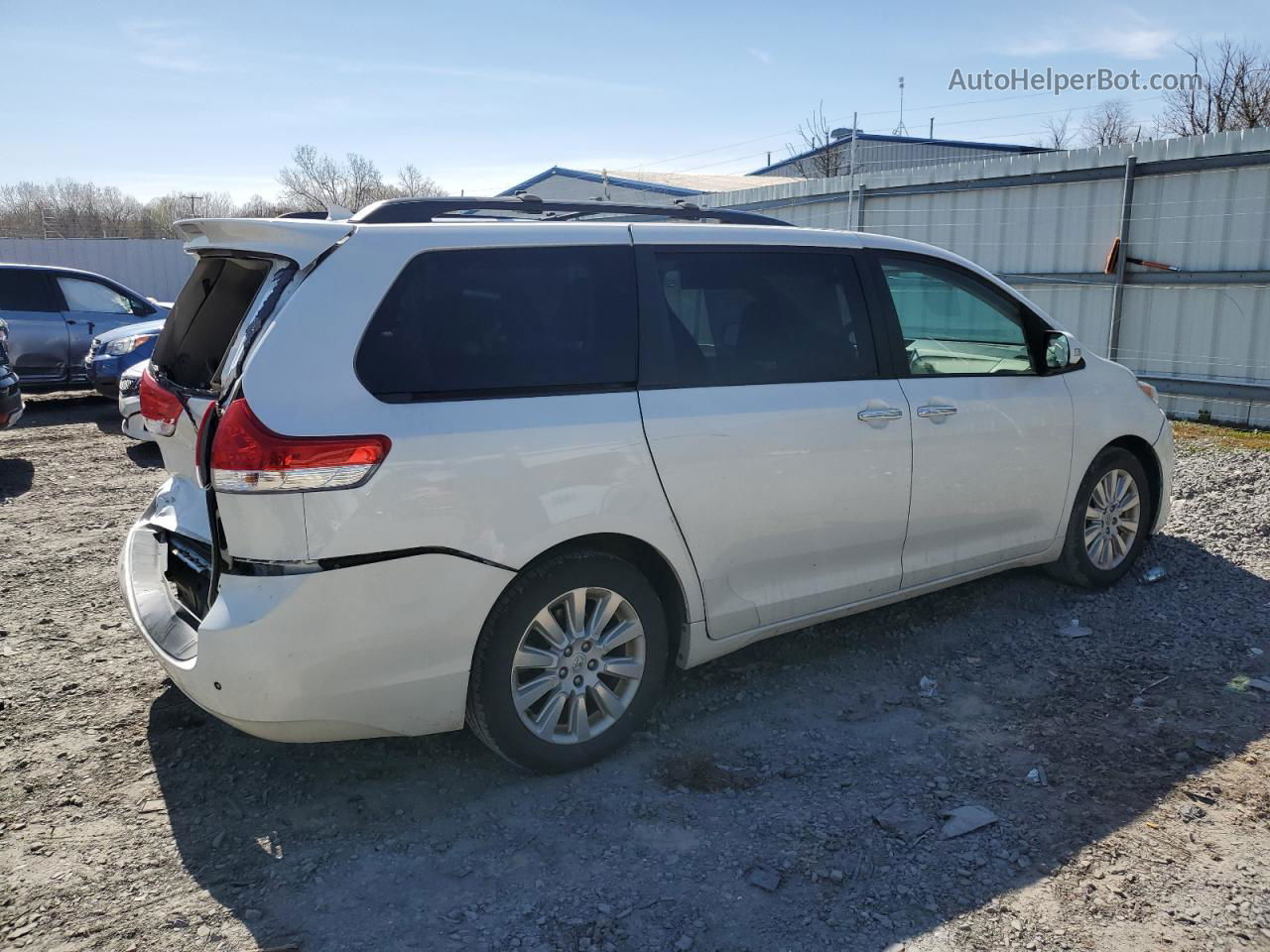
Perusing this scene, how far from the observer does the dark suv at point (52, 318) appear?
13.1 metres

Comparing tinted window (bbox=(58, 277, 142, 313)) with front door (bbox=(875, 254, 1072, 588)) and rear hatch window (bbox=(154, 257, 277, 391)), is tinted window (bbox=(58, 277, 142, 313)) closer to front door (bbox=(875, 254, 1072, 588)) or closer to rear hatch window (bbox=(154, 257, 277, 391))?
rear hatch window (bbox=(154, 257, 277, 391))

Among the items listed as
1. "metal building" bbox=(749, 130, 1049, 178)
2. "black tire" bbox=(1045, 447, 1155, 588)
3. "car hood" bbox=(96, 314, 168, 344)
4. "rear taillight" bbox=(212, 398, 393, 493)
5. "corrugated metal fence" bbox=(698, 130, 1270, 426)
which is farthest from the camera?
"metal building" bbox=(749, 130, 1049, 178)

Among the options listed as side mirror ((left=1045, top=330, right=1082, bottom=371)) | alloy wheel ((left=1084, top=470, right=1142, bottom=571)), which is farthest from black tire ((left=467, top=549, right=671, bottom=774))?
alloy wheel ((left=1084, top=470, right=1142, bottom=571))

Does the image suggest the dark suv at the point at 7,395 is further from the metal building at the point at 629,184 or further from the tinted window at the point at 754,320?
the metal building at the point at 629,184

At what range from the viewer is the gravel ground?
287cm

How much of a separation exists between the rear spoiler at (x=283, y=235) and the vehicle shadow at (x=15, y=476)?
19.7 ft

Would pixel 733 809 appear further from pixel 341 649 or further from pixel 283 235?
pixel 283 235

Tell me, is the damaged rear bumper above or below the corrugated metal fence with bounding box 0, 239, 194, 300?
below

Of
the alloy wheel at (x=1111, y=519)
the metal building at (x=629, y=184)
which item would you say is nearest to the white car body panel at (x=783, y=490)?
the alloy wheel at (x=1111, y=519)

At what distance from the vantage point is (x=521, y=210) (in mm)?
4082

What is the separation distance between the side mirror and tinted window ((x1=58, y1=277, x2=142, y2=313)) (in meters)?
12.8

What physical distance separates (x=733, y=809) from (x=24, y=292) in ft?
44.0

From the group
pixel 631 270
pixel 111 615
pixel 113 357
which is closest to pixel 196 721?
pixel 111 615

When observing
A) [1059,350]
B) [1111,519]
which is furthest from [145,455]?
[1111,519]
